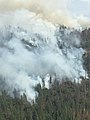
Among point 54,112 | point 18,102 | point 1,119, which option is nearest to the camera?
point 1,119

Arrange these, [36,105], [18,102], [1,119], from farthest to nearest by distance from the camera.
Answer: [18,102], [36,105], [1,119]

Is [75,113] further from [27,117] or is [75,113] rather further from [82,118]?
[27,117]

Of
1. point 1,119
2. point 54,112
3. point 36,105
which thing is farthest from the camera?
point 36,105

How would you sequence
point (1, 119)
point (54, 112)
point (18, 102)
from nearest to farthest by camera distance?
point (1, 119) < point (54, 112) < point (18, 102)

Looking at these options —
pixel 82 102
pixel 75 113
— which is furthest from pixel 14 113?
pixel 82 102

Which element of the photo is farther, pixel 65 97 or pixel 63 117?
pixel 65 97

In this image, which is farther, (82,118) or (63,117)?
(82,118)

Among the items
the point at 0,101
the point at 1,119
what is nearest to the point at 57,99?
the point at 0,101

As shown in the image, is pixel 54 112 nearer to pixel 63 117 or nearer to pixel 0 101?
pixel 63 117

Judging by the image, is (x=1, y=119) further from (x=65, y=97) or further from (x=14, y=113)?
(x=65, y=97)
